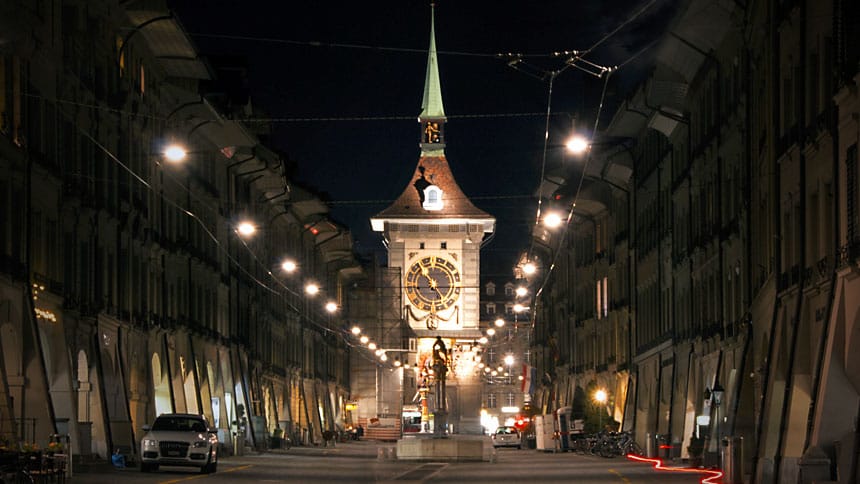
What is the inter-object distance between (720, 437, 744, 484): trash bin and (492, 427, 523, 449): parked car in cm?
6355

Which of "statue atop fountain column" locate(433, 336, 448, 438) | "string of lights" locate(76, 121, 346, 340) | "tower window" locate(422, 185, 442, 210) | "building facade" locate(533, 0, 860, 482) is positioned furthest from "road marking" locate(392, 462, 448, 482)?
"tower window" locate(422, 185, 442, 210)

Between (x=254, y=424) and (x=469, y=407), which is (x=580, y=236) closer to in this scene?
(x=254, y=424)

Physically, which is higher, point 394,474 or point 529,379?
point 529,379

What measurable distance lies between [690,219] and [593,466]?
11412mm

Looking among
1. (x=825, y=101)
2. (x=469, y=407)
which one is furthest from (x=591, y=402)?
(x=469, y=407)

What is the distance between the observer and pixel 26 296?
39.3m

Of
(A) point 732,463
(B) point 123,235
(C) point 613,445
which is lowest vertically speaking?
(C) point 613,445

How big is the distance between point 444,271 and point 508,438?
275 ft

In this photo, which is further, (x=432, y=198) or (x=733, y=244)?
(x=432, y=198)

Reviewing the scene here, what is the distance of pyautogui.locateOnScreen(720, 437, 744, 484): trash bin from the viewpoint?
35844 mm

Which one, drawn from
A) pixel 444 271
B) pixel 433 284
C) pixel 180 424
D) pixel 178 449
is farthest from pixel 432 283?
pixel 178 449

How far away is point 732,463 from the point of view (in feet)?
118

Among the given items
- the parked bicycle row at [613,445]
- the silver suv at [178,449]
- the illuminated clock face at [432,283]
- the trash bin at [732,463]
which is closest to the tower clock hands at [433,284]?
the illuminated clock face at [432,283]

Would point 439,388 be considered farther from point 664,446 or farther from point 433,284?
point 433,284
